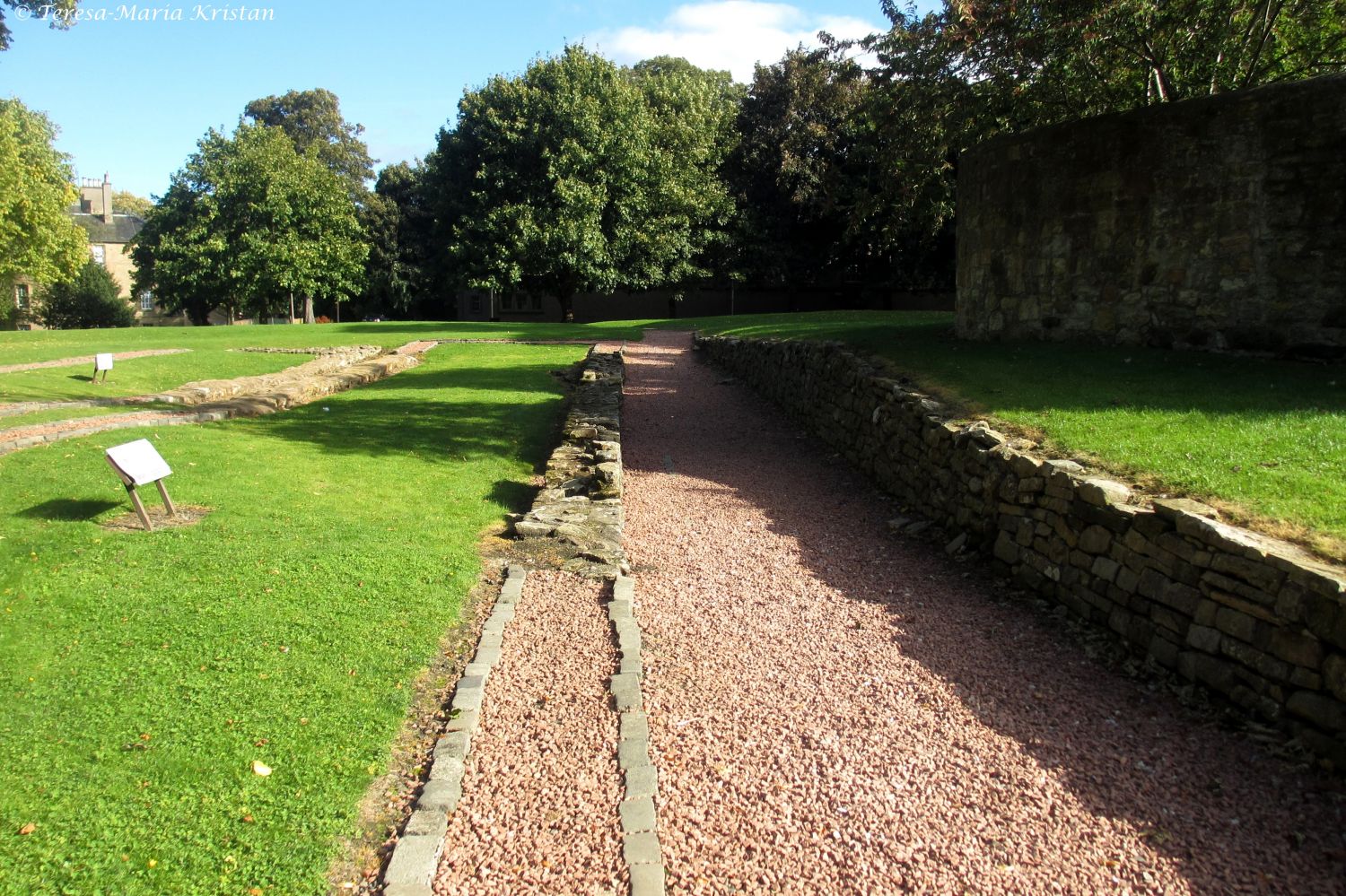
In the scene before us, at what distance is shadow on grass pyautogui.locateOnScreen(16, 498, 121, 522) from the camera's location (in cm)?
682

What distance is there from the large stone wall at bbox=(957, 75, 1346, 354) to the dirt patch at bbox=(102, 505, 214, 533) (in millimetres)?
9785

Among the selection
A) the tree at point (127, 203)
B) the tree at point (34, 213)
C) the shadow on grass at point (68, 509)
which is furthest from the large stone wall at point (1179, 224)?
the tree at point (127, 203)

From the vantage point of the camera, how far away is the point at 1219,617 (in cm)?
470

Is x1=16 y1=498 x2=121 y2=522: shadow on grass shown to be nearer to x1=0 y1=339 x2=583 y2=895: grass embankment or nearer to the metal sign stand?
x1=0 y1=339 x2=583 y2=895: grass embankment

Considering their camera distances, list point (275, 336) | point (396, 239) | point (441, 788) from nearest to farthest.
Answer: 1. point (441, 788)
2. point (275, 336)
3. point (396, 239)

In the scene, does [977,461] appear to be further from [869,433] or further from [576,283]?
[576,283]

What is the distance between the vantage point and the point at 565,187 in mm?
32906

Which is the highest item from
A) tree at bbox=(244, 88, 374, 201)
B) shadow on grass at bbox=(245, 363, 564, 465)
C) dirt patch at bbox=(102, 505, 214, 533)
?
tree at bbox=(244, 88, 374, 201)

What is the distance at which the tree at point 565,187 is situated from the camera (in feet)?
109

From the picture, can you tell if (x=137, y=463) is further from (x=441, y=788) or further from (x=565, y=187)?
(x=565, y=187)

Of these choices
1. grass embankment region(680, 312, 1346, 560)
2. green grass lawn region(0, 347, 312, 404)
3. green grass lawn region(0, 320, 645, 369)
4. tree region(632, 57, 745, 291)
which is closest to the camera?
grass embankment region(680, 312, 1346, 560)

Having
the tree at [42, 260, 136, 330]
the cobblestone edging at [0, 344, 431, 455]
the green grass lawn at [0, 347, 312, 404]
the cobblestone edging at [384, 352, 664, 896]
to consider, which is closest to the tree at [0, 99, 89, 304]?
the tree at [42, 260, 136, 330]

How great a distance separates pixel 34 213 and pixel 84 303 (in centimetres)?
1687

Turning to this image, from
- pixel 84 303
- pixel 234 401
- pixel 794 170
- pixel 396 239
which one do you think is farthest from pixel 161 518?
pixel 84 303
